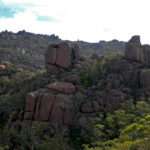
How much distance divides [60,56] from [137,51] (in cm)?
745

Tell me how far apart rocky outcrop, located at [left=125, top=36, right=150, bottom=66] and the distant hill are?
24.5 m

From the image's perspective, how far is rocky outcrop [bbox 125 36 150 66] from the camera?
43344 millimetres

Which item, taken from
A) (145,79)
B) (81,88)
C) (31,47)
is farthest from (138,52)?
(31,47)

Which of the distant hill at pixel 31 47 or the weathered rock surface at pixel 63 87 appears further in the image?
the distant hill at pixel 31 47

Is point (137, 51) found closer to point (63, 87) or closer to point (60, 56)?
point (60, 56)

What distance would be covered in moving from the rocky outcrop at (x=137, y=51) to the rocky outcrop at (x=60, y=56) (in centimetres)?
Answer: 533

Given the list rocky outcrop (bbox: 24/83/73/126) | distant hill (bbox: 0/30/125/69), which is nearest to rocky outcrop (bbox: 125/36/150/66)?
rocky outcrop (bbox: 24/83/73/126)

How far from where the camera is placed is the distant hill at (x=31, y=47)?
7331 cm

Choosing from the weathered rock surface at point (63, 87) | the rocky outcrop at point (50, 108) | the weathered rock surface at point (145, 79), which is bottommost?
the rocky outcrop at point (50, 108)

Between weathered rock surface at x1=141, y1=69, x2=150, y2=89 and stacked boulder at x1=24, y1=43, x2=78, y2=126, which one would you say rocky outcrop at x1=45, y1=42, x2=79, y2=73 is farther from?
weathered rock surface at x1=141, y1=69, x2=150, y2=89

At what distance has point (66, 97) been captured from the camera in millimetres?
39938

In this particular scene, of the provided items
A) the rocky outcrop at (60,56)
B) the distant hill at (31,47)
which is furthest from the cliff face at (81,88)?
the distant hill at (31,47)

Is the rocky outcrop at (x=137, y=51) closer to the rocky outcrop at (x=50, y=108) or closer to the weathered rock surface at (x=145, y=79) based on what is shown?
the weathered rock surface at (x=145, y=79)

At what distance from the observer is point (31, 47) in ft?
292
